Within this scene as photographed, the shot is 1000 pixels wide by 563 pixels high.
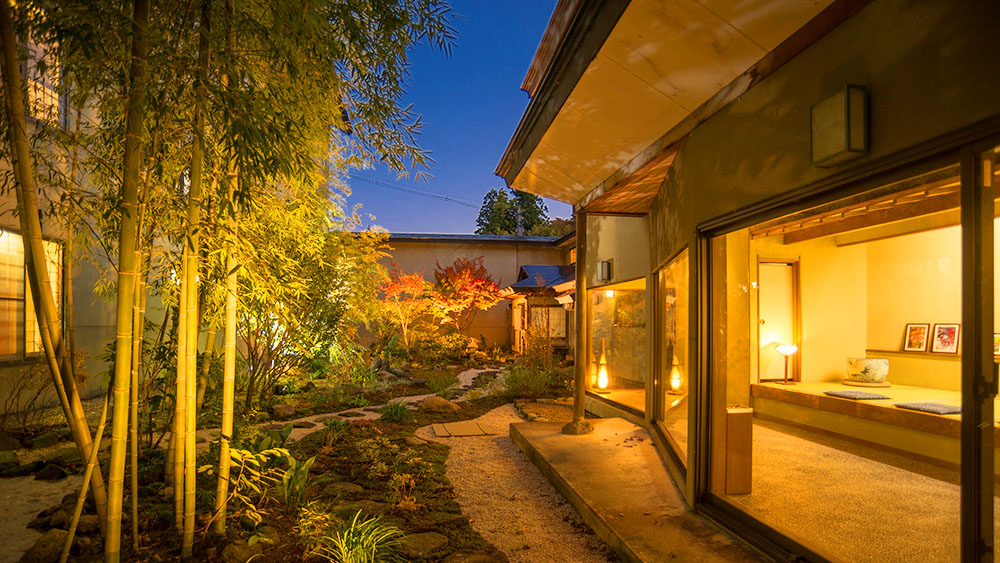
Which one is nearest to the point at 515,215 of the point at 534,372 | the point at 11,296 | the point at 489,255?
the point at 489,255

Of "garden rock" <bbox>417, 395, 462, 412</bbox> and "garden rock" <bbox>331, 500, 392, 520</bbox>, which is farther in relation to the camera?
"garden rock" <bbox>417, 395, 462, 412</bbox>

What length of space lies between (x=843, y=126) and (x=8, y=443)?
7046 mm

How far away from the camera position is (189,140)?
3.13 metres

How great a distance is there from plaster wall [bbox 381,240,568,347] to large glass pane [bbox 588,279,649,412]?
8974mm

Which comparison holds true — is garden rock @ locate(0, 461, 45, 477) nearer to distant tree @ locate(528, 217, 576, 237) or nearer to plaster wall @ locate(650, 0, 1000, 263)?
plaster wall @ locate(650, 0, 1000, 263)

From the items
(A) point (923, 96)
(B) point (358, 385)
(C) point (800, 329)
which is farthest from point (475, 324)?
(A) point (923, 96)

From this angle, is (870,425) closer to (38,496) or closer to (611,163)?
(611,163)

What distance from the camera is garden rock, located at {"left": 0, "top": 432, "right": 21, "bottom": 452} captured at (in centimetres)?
498

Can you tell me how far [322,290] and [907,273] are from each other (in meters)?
6.72

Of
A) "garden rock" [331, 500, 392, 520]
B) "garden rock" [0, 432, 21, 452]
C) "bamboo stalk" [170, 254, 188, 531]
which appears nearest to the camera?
"bamboo stalk" [170, 254, 188, 531]

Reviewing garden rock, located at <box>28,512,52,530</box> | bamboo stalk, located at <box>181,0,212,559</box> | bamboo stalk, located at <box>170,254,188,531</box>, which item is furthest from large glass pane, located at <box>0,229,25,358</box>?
bamboo stalk, located at <box>181,0,212,559</box>

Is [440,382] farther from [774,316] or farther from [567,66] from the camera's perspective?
[567,66]

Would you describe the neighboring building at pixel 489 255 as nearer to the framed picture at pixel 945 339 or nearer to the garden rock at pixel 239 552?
the framed picture at pixel 945 339

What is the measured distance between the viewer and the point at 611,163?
5.00 meters
